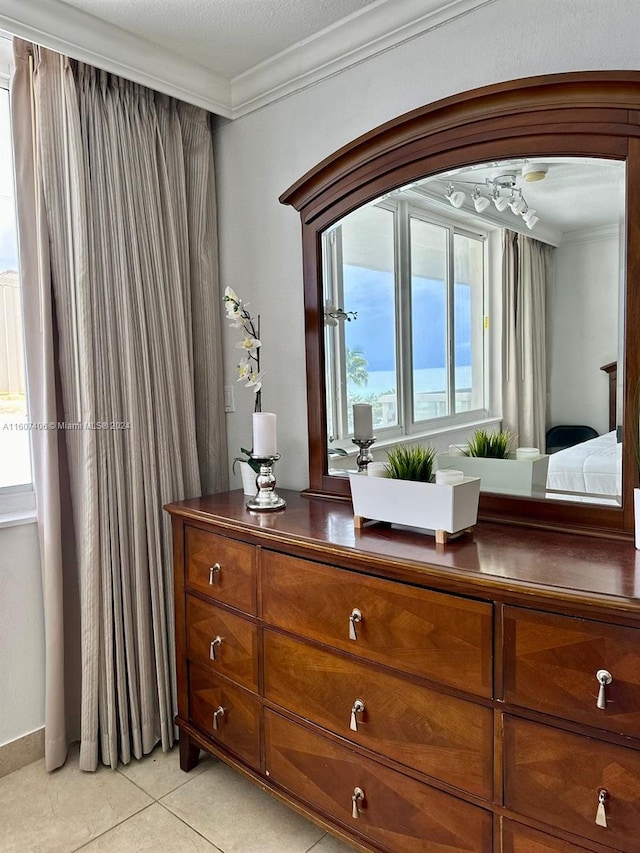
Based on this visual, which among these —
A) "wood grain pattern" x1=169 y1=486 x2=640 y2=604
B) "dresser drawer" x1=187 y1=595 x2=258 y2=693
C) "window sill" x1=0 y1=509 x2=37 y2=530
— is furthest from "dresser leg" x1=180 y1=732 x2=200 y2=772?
"window sill" x1=0 y1=509 x2=37 y2=530

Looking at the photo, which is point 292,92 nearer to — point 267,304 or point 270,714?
point 267,304

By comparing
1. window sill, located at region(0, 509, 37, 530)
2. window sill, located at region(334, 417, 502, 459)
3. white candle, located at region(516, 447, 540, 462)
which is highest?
window sill, located at region(334, 417, 502, 459)

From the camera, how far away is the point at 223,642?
2.01 m

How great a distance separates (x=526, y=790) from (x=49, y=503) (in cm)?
172

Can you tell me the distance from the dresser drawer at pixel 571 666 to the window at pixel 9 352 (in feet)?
5.94

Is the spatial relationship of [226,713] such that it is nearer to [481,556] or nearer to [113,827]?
[113,827]

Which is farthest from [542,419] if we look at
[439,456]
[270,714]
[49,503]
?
[49,503]

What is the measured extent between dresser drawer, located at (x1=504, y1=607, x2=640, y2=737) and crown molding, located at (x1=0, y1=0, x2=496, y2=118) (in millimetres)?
1713

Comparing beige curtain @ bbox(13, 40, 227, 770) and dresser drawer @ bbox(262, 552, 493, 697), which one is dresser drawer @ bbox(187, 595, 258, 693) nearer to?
dresser drawer @ bbox(262, 552, 493, 697)

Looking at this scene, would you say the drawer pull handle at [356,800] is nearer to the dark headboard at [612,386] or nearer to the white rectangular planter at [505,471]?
the white rectangular planter at [505,471]

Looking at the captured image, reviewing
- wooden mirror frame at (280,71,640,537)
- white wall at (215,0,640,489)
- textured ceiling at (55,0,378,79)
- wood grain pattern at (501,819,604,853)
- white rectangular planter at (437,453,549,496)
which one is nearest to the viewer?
wood grain pattern at (501,819,604,853)

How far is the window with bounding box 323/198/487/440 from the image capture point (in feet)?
6.11

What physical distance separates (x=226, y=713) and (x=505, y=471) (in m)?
1.20

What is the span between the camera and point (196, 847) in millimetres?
1851
